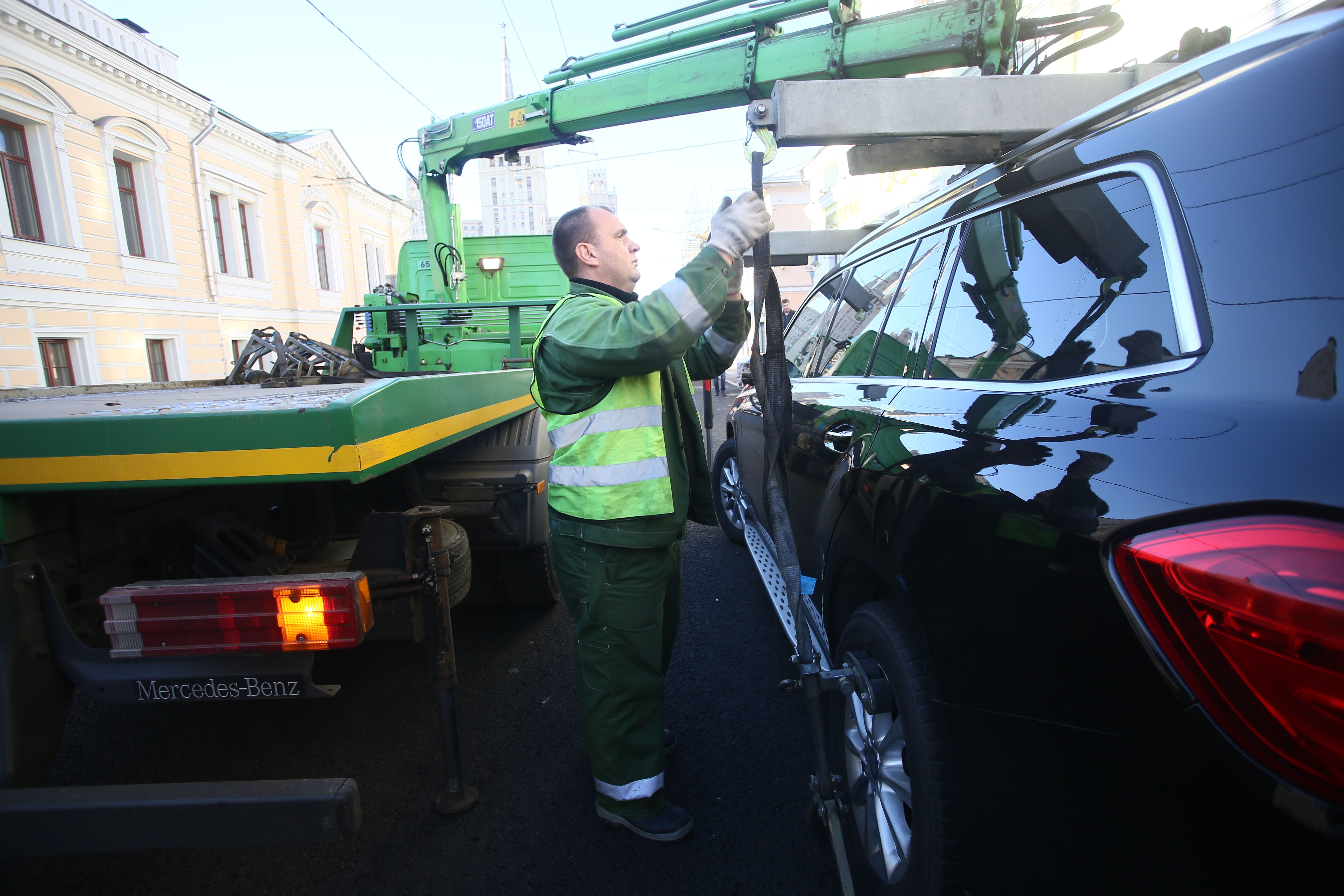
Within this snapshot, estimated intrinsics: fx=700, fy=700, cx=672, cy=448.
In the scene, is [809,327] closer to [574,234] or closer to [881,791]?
[574,234]

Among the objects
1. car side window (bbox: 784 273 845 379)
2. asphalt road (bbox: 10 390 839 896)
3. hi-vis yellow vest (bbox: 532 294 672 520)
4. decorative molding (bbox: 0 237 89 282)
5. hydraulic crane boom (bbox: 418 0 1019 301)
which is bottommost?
asphalt road (bbox: 10 390 839 896)

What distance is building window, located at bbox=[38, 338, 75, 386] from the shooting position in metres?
11.9

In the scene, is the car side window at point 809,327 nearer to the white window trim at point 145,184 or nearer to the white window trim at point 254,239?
the white window trim at point 145,184

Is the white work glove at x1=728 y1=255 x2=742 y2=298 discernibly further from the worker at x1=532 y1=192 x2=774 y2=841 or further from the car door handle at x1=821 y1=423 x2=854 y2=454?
the car door handle at x1=821 y1=423 x2=854 y2=454

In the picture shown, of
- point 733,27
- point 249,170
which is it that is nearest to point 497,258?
point 733,27

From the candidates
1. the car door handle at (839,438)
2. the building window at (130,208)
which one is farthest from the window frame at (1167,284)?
the building window at (130,208)

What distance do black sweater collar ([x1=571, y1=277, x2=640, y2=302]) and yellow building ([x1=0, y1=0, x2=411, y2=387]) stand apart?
13.5 metres

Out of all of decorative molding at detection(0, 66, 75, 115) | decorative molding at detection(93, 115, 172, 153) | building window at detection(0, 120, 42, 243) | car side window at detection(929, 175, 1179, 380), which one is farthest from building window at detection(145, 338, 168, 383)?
car side window at detection(929, 175, 1179, 380)

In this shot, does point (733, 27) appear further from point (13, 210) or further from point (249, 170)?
point (249, 170)

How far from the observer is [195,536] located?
2.13 m

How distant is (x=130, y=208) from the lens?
13.9 meters

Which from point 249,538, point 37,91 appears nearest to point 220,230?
point 37,91

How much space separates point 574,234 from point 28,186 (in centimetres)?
1482

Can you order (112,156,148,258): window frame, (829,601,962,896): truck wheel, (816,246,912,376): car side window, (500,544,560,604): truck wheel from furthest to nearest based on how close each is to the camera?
(112,156,148,258): window frame < (500,544,560,604): truck wheel < (816,246,912,376): car side window < (829,601,962,896): truck wheel
